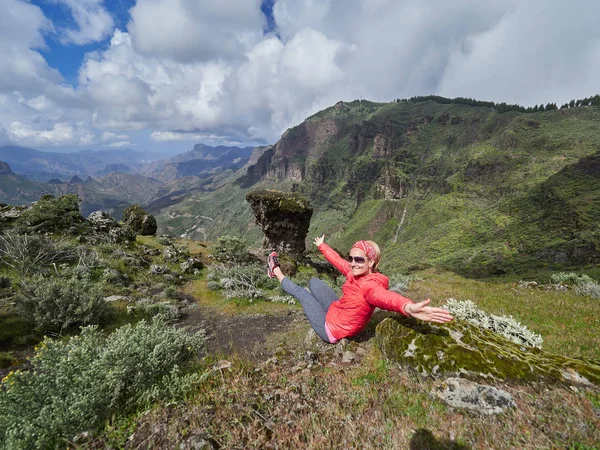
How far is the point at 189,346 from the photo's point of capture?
555 centimetres

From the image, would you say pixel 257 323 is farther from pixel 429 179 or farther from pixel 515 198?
pixel 429 179

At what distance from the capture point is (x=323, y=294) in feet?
21.7

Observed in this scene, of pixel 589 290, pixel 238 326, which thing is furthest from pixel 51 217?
pixel 589 290

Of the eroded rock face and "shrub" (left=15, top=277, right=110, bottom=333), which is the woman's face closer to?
"shrub" (left=15, top=277, right=110, bottom=333)

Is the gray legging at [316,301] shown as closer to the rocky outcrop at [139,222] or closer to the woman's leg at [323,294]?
the woman's leg at [323,294]

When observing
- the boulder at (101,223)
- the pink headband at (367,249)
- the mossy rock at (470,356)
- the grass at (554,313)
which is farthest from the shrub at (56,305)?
the boulder at (101,223)

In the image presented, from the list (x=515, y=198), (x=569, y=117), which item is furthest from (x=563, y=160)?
(x=569, y=117)

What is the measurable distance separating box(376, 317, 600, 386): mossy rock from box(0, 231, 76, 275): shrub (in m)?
17.3

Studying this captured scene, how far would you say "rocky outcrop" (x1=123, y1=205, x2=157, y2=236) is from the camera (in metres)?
Result: 33.1

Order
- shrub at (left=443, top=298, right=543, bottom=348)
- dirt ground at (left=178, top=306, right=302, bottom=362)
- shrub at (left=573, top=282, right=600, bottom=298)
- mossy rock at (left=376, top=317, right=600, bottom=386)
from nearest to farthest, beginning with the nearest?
mossy rock at (left=376, top=317, right=600, bottom=386), shrub at (left=443, top=298, right=543, bottom=348), dirt ground at (left=178, top=306, right=302, bottom=362), shrub at (left=573, top=282, right=600, bottom=298)

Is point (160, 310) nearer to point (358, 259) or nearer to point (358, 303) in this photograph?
point (358, 303)

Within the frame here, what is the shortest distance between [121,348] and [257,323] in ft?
27.1

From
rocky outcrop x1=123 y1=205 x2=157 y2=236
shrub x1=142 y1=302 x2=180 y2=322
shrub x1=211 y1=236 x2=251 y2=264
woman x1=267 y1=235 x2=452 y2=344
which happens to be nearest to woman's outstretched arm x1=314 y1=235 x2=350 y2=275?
woman x1=267 y1=235 x2=452 y2=344

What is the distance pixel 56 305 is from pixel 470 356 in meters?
12.9
